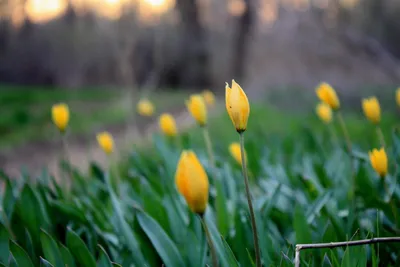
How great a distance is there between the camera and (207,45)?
18.0 m

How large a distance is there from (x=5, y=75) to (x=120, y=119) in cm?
835

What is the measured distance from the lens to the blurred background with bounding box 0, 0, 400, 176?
10648 millimetres

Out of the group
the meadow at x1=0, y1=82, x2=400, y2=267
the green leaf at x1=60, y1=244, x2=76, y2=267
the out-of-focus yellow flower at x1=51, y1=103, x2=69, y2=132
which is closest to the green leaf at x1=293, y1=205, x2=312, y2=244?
the meadow at x1=0, y1=82, x2=400, y2=267

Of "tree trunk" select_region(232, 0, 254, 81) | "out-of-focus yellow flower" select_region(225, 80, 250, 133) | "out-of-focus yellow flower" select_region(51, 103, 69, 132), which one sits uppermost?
"tree trunk" select_region(232, 0, 254, 81)

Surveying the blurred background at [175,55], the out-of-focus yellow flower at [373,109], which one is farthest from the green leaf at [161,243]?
the blurred background at [175,55]

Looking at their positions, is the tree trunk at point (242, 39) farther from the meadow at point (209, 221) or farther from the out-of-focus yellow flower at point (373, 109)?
the out-of-focus yellow flower at point (373, 109)

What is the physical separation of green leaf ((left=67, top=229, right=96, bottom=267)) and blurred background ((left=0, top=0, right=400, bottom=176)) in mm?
7268

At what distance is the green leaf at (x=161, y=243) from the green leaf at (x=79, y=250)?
169 millimetres

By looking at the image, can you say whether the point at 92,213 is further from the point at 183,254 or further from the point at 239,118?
the point at 239,118

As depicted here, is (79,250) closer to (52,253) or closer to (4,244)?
(52,253)

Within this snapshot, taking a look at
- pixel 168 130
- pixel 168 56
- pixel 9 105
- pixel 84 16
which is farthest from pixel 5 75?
pixel 168 130

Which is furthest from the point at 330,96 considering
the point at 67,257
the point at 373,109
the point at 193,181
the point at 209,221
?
the point at 67,257

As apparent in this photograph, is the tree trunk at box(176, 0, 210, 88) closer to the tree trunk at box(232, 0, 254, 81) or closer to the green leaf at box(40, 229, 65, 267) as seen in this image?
the tree trunk at box(232, 0, 254, 81)

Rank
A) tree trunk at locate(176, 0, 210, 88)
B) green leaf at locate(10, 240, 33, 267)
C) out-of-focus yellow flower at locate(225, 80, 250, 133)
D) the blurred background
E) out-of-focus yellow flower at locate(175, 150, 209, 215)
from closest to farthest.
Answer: out-of-focus yellow flower at locate(175, 150, 209, 215), out-of-focus yellow flower at locate(225, 80, 250, 133), green leaf at locate(10, 240, 33, 267), the blurred background, tree trunk at locate(176, 0, 210, 88)
